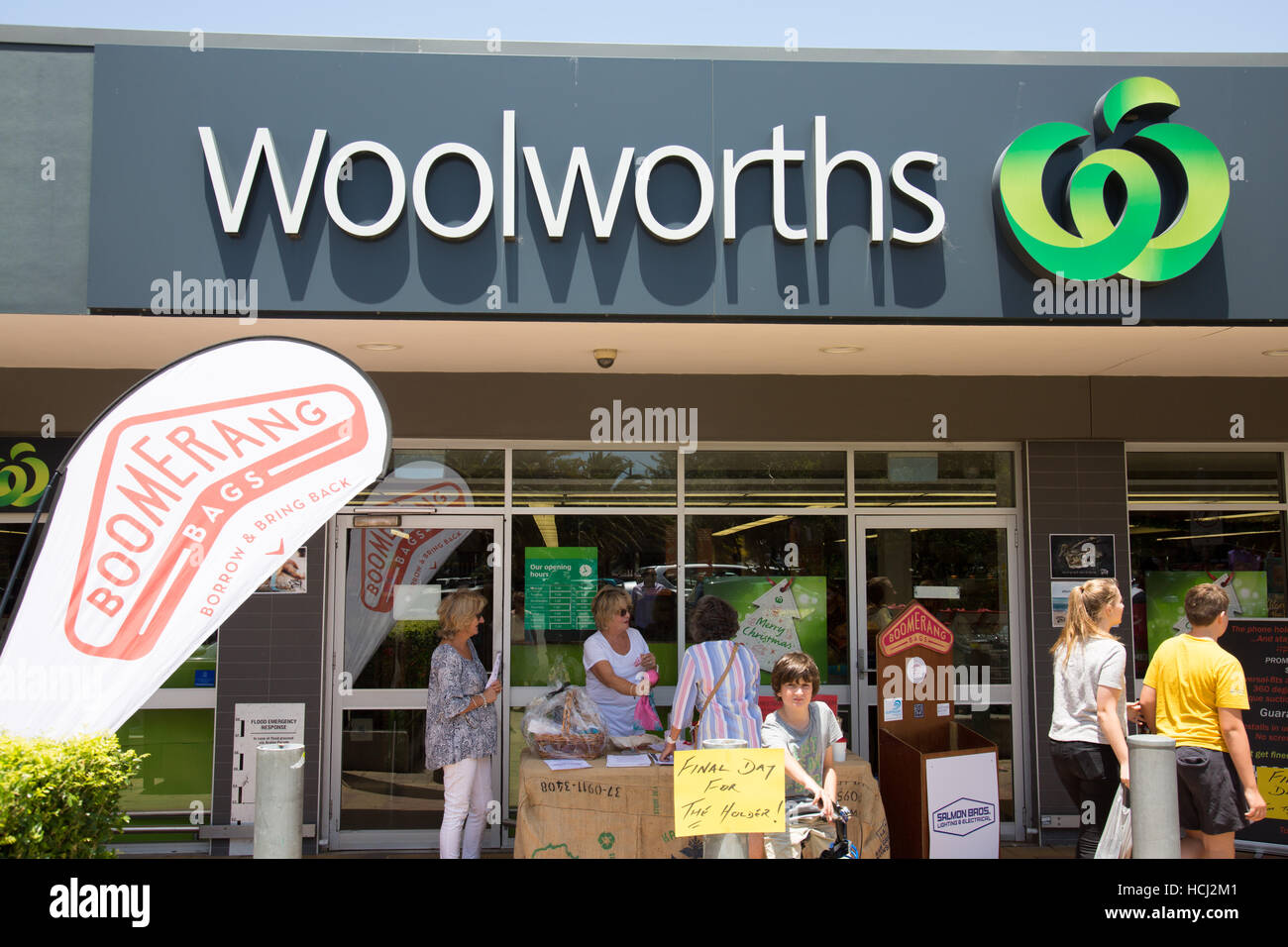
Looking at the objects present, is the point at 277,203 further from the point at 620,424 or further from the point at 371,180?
the point at 620,424

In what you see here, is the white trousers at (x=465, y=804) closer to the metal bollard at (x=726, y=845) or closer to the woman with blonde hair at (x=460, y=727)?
the woman with blonde hair at (x=460, y=727)

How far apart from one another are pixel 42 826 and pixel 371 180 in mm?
3477

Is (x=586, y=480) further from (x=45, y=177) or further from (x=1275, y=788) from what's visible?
(x=1275, y=788)

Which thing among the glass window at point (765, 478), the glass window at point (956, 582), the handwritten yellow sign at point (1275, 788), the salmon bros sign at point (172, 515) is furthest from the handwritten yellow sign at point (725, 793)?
the handwritten yellow sign at point (1275, 788)

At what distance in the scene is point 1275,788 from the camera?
6359 mm

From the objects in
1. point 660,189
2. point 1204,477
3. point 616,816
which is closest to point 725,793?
point 616,816

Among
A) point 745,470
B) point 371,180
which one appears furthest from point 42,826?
point 745,470

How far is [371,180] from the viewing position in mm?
5398

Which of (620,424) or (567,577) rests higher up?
(620,424)

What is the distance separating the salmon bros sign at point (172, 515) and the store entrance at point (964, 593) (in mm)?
4522

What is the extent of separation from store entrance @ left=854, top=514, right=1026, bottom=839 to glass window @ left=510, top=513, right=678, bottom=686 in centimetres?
140

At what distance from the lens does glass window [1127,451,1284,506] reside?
7.33 metres

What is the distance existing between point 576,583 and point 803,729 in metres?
2.51

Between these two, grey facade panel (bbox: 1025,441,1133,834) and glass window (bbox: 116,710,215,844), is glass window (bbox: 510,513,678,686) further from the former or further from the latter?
grey facade panel (bbox: 1025,441,1133,834)
